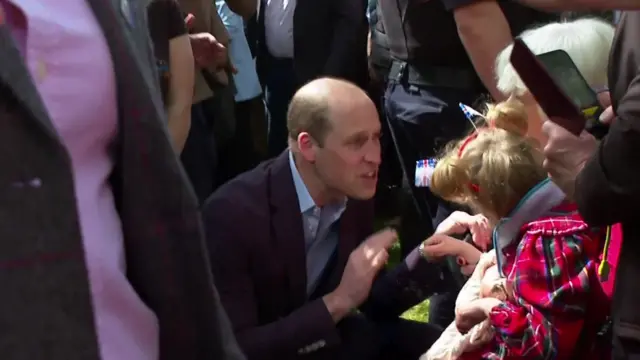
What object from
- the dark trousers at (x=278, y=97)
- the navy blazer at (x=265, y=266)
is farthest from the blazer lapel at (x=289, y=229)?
the dark trousers at (x=278, y=97)

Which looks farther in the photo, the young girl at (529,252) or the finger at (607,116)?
the young girl at (529,252)

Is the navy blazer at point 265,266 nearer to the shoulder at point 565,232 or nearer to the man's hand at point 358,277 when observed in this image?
the man's hand at point 358,277

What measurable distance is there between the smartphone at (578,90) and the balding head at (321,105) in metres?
0.67

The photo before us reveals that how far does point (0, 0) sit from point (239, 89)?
317 cm

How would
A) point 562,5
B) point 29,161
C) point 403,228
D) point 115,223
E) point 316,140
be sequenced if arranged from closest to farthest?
point 29,161
point 115,223
point 562,5
point 316,140
point 403,228

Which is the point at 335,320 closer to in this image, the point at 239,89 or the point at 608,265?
the point at 608,265

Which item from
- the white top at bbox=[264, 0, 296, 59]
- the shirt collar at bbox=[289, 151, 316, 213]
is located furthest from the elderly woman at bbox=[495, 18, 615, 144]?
the white top at bbox=[264, 0, 296, 59]

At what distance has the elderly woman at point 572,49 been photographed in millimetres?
1956

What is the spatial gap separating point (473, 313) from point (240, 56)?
7.95 feet

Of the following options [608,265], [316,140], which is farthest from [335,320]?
[608,265]

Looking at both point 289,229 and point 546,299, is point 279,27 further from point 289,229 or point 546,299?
point 546,299

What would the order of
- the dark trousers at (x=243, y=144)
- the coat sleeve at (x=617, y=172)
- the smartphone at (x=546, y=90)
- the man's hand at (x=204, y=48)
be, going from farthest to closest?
the dark trousers at (x=243, y=144) < the man's hand at (x=204, y=48) < the smartphone at (x=546, y=90) < the coat sleeve at (x=617, y=172)

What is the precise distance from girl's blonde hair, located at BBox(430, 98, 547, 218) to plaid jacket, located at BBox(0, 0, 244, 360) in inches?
34.8

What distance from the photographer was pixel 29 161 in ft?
2.98
